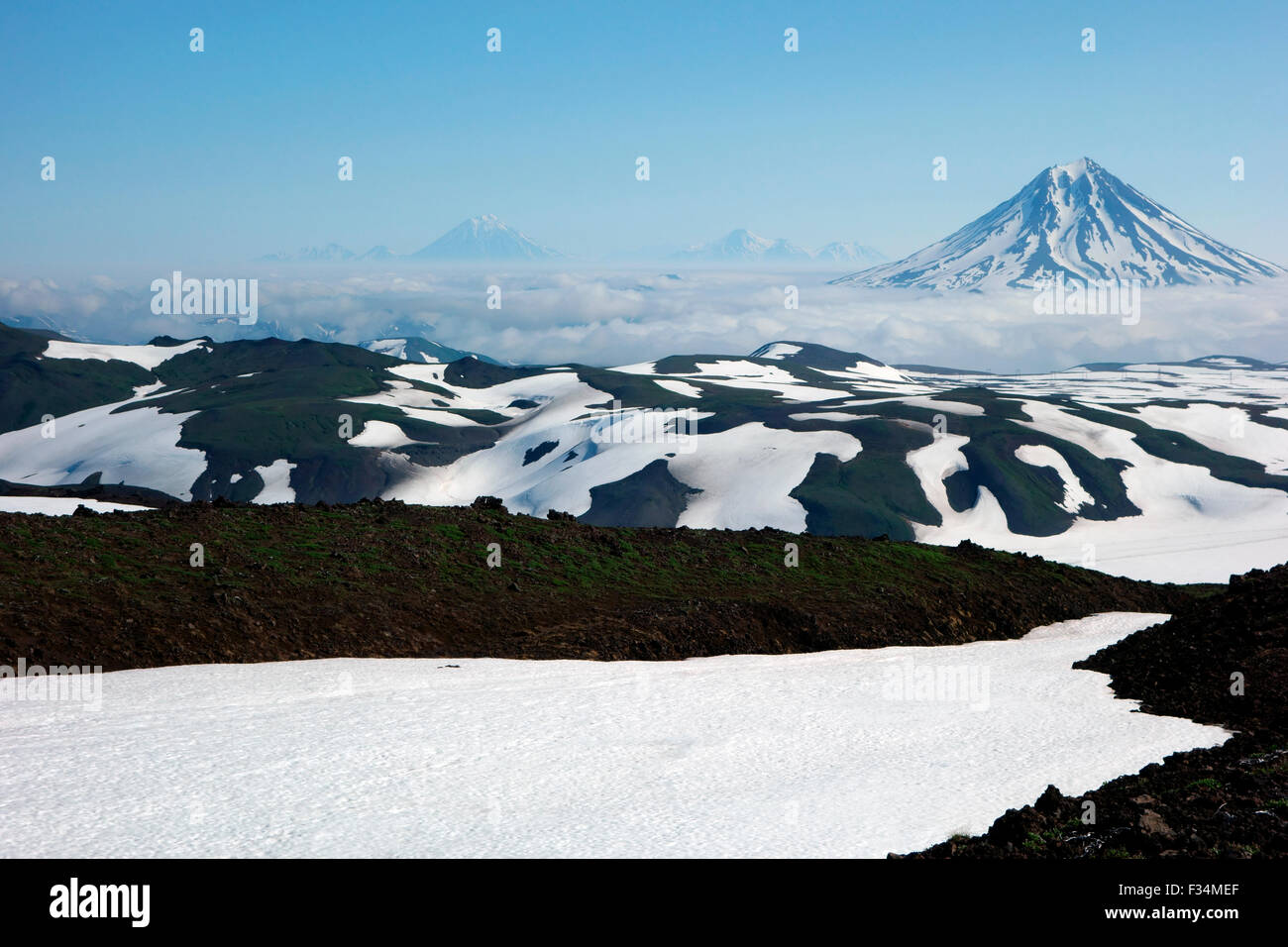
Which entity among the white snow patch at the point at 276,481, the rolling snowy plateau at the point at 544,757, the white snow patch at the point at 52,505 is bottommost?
the white snow patch at the point at 276,481

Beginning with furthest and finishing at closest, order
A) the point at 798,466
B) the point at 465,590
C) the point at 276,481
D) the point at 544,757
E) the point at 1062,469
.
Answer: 1. the point at 276,481
2. the point at 1062,469
3. the point at 798,466
4. the point at 465,590
5. the point at 544,757

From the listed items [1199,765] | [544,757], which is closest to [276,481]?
[544,757]

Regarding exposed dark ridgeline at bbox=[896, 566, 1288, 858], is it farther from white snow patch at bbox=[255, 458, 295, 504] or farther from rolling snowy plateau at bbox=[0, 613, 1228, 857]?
white snow patch at bbox=[255, 458, 295, 504]

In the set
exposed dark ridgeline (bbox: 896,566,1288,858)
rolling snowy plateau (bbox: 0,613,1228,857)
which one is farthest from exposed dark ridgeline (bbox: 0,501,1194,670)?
exposed dark ridgeline (bbox: 896,566,1288,858)

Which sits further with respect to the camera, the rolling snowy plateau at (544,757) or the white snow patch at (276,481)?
the white snow patch at (276,481)

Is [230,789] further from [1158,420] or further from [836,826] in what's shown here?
[1158,420]

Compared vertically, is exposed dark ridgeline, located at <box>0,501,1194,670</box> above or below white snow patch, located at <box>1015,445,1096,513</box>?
above

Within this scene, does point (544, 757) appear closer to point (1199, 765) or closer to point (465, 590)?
point (1199, 765)

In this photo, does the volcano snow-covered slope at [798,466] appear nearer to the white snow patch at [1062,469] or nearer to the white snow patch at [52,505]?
the white snow patch at [1062,469]

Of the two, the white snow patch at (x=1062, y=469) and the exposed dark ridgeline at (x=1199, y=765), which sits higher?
the exposed dark ridgeline at (x=1199, y=765)

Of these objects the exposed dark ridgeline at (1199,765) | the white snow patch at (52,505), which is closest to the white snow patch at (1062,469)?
the exposed dark ridgeline at (1199,765)
